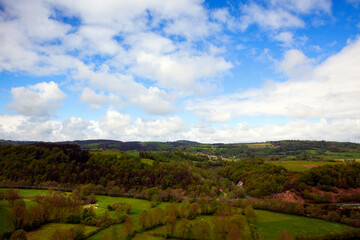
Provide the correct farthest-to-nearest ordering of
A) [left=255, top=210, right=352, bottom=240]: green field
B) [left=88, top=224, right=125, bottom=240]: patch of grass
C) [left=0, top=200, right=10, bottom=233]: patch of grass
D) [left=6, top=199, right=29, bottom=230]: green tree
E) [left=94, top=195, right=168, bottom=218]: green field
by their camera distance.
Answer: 1. [left=94, top=195, right=168, bottom=218]: green field
2. [left=255, top=210, right=352, bottom=240]: green field
3. [left=0, top=200, right=10, bottom=233]: patch of grass
4. [left=88, top=224, right=125, bottom=240]: patch of grass
5. [left=6, top=199, right=29, bottom=230]: green tree

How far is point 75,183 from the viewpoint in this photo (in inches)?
4931

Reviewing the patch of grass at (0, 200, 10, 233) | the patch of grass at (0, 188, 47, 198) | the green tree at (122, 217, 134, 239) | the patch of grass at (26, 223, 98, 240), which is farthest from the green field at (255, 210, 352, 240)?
the patch of grass at (0, 188, 47, 198)

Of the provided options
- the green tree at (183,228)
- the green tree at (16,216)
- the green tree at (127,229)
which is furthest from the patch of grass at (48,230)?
the green tree at (183,228)

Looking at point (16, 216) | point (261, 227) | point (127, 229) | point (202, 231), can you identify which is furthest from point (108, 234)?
point (261, 227)

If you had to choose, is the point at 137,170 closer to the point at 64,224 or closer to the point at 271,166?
the point at 64,224

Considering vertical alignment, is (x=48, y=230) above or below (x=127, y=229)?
below

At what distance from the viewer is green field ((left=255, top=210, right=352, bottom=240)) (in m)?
58.9

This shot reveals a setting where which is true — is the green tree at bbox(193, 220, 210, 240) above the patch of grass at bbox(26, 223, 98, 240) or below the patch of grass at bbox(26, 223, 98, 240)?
above

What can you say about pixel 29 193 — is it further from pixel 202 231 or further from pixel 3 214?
pixel 202 231

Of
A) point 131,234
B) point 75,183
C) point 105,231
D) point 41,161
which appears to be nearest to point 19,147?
point 41,161

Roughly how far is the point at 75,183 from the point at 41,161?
39784 millimetres

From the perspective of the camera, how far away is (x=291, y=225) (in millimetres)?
65812

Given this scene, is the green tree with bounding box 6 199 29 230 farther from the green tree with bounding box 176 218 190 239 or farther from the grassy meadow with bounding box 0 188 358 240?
the green tree with bounding box 176 218 190 239

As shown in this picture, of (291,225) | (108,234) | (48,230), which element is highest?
(48,230)
